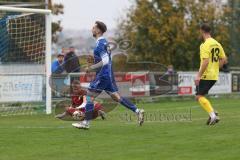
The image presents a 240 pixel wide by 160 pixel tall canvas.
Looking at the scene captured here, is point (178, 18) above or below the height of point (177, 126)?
above

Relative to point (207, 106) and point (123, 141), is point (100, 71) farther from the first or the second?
point (123, 141)

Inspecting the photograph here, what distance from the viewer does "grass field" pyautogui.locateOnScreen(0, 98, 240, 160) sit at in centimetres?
996

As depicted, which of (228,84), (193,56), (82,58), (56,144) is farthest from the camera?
(193,56)

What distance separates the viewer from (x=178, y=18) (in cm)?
4434

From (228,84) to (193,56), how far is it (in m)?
11.6

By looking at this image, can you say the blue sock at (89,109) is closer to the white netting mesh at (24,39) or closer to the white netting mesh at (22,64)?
the white netting mesh at (22,64)

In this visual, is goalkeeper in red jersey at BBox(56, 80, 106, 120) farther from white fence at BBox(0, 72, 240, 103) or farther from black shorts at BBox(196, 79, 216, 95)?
white fence at BBox(0, 72, 240, 103)

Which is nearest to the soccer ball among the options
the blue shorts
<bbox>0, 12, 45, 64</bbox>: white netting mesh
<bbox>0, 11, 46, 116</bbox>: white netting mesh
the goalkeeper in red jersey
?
the goalkeeper in red jersey

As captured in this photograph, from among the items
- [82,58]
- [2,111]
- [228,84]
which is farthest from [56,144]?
[228,84]

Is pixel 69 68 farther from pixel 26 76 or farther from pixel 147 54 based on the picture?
pixel 147 54

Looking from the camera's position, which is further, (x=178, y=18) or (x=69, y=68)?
(x=178, y=18)

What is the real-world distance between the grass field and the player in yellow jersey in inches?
21.8

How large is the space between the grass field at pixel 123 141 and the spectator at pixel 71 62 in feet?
25.9

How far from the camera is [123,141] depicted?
11734 millimetres
